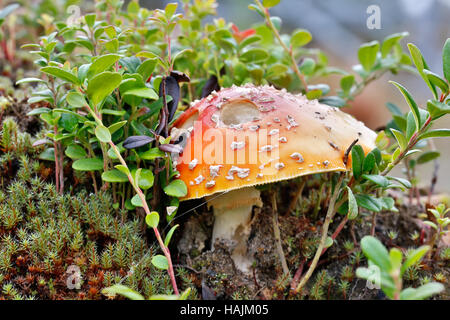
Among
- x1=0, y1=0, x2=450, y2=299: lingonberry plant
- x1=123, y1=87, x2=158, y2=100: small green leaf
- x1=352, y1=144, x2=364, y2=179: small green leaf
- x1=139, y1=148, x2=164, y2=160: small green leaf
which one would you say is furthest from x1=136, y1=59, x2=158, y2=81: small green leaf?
x1=352, y1=144, x2=364, y2=179: small green leaf

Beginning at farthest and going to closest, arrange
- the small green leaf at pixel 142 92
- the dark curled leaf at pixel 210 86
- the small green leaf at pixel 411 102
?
the dark curled leaf at pixel 210 86 → the small green leaf at pixel 142 92 → the small green leaf at pixel 411 102

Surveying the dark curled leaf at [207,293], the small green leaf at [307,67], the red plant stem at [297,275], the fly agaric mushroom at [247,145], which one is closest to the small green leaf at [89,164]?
the fly agaric mushroom at [247,145]

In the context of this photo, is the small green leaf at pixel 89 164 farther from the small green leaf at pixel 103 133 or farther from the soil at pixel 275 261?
the soil at pixel 275 261

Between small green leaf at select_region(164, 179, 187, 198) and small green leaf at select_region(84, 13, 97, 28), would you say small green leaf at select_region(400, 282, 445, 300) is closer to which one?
small green leaf at select_region(164, 179, 187, 198)

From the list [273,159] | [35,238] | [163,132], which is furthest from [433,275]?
[35,238]

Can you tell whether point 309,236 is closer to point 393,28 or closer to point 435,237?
point 435,237

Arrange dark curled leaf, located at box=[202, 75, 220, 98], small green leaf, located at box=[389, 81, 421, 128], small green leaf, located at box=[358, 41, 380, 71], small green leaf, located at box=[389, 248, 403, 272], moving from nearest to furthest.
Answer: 1. small green leaf, located at box=[389, 248, 403, 272]
2. small green leaf, located at box=[389, 81, 421, 128]
3. dark curled leaf, located at box=[202, 75, 220, 98]
4. small green leaf, located at box=[358, 41, 380, 71]
